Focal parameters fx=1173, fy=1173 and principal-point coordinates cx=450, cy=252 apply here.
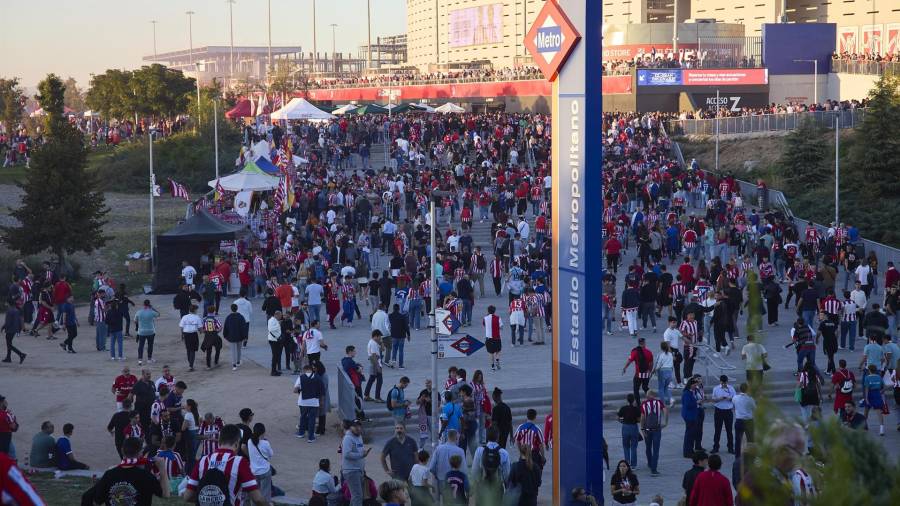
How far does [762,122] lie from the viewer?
1930 inches

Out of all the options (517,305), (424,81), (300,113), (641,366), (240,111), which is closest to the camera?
(641,366)

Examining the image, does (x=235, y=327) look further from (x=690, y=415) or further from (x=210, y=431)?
(x=690, y=415)

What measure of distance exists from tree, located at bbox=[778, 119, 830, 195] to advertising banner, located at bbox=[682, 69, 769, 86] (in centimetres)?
1654

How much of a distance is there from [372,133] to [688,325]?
118ft

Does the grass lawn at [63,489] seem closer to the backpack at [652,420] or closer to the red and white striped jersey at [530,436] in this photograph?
the red and white striped jersey at [530,436]

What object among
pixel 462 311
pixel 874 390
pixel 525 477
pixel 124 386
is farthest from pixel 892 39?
pixel 525 477

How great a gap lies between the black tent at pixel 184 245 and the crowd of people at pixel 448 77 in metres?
39.7

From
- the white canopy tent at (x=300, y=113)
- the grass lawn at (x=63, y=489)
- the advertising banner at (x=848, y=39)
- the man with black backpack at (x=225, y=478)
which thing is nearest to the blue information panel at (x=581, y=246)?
the grass lawn at (x=63, y=489)

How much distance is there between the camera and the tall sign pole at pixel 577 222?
41.4 feet

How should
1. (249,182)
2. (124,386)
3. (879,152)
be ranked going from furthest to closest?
(879,152), (249,182), (124,386)

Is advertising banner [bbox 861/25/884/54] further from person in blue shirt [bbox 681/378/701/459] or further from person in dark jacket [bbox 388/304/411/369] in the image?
person in blue shirt [bbox 681/378/701/459]

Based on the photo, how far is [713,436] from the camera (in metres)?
17.2

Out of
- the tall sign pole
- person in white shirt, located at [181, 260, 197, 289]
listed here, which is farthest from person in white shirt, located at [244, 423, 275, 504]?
person in white shirt, located at [181, 260, 197, 289]

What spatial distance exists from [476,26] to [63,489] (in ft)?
306
